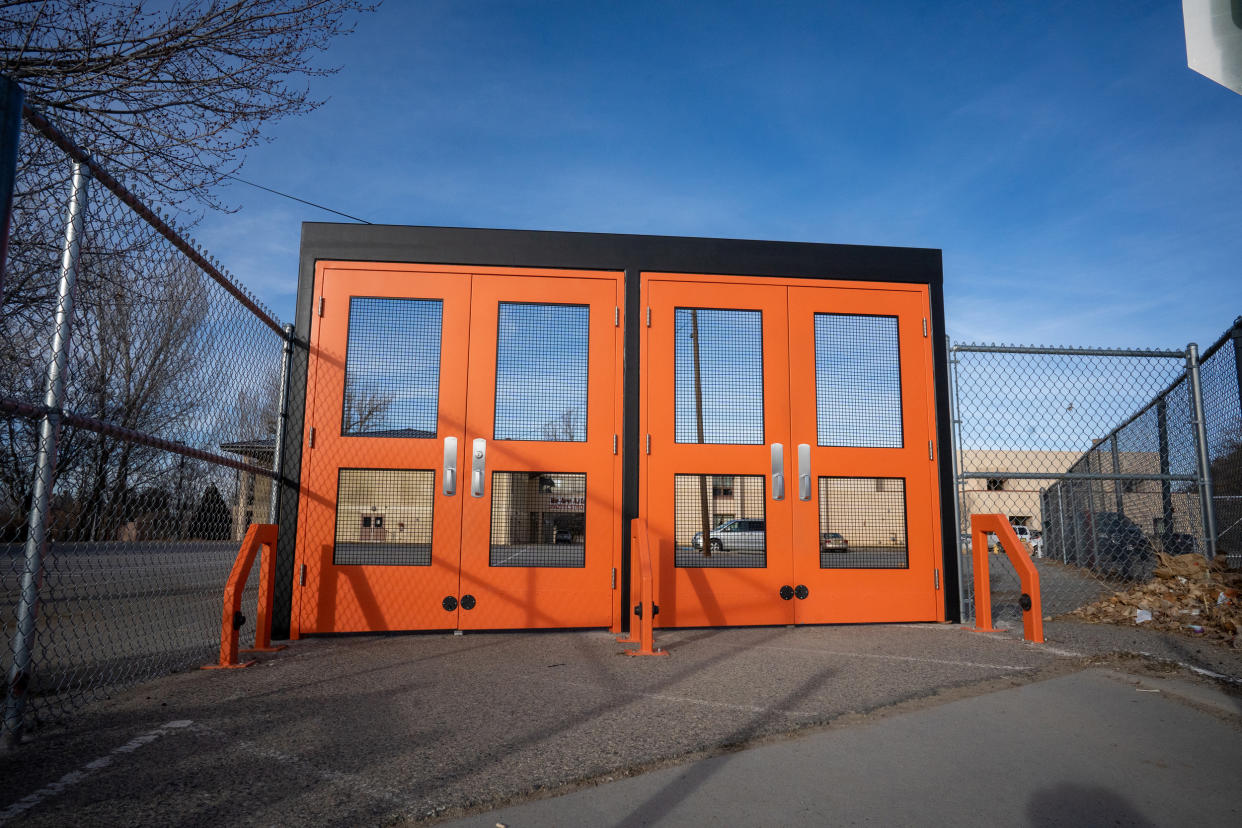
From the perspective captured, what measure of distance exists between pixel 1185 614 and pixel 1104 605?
754 millimetres

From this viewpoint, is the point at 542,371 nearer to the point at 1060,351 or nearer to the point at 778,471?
the point at 778,471

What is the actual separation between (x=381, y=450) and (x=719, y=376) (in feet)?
9.20

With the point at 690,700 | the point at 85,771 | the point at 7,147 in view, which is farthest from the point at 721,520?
the point at 7,147

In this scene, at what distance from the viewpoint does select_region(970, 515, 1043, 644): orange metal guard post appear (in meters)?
5.03

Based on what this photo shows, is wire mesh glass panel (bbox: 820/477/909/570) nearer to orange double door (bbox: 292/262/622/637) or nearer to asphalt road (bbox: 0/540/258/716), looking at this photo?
orange double door (bbox: 292/262/622/637)

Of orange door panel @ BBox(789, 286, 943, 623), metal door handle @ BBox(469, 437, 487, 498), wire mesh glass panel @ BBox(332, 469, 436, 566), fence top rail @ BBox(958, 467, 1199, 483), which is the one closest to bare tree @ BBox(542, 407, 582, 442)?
metal door handle @ BBox(469, 437, 487, 498)

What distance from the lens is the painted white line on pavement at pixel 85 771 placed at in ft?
7.06

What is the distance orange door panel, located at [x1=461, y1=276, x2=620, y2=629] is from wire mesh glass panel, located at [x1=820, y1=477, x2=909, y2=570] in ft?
5.87

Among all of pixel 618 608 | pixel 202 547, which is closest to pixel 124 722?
pixel 202 547

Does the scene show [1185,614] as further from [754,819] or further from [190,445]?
[190,445]

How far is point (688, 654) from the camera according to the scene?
4777mm

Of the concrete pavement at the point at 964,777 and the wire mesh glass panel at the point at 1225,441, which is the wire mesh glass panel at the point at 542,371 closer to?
the concrete pavement at the point at 964,777

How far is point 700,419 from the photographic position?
6.02 metres

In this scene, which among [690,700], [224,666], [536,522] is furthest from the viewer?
[536,522]
